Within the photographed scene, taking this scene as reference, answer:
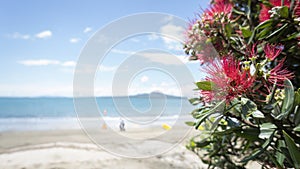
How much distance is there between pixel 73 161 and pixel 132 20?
2.29 meters

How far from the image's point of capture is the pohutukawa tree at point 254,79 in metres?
0.55

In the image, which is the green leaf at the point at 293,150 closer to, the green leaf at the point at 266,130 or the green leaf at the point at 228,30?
the green leaf at the point at 266,130

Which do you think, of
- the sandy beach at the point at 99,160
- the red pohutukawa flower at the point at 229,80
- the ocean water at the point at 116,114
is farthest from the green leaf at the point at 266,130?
the sandy beach at the point at 99,160

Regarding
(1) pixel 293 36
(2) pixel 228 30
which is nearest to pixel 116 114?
(2) pixel 228 30

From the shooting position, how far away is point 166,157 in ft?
9.50

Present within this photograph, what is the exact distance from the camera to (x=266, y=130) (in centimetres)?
60

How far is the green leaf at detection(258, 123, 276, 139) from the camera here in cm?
59

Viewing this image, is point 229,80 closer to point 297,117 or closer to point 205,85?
point 205,85

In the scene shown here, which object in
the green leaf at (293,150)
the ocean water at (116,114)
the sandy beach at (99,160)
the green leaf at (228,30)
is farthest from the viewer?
the sandy beach at (99,160)

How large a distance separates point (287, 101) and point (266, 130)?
0.27 ft

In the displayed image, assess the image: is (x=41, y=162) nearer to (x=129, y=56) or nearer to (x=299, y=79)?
(x=129, y=56)

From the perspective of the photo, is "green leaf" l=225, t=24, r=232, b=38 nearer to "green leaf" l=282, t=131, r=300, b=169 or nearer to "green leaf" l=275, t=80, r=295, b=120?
"green leaf" l=275, t=80, r=295, b=120

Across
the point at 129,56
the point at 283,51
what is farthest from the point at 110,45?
the point at 283,51

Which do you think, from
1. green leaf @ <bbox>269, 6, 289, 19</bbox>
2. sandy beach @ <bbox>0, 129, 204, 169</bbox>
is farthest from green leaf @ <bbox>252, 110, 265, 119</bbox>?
sandy beach @ <bbox>0, 129, 204, 169</bbox>
